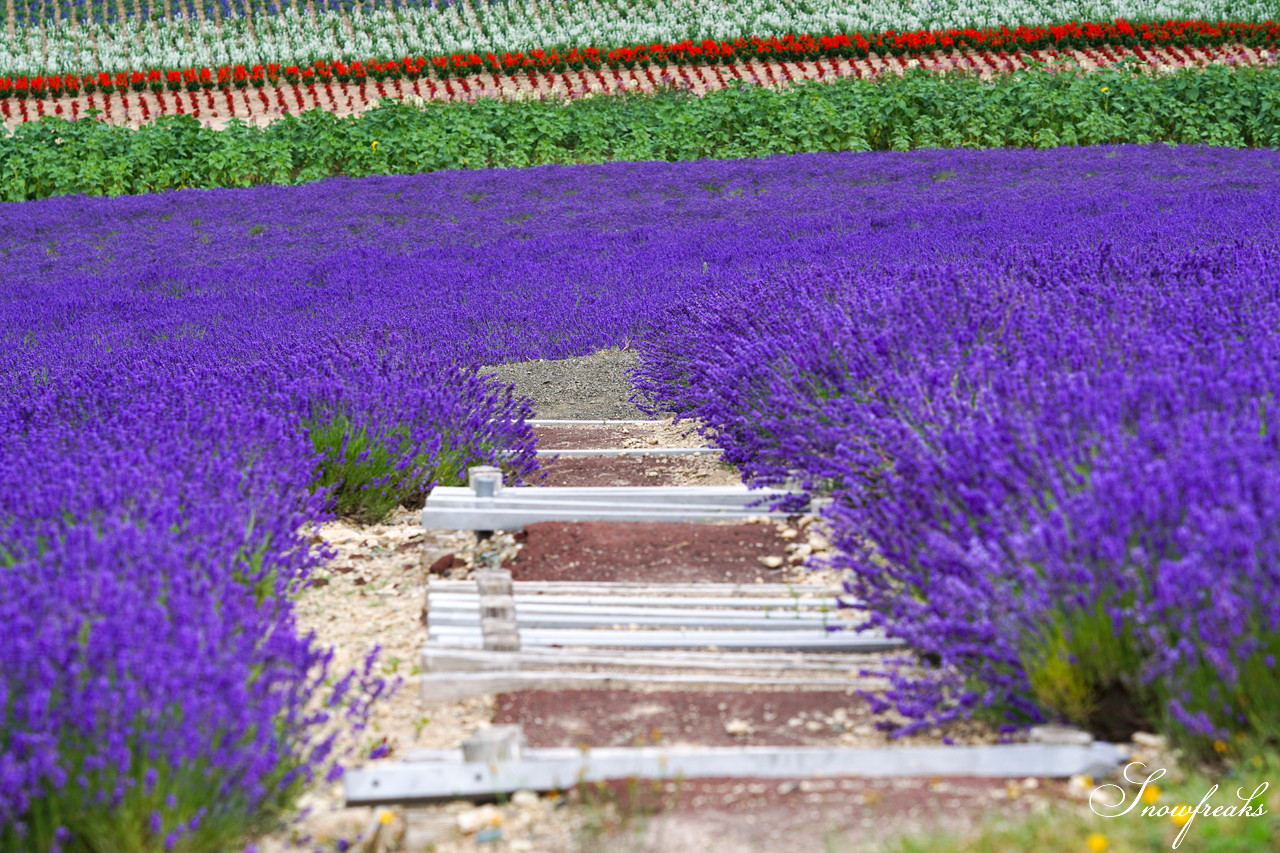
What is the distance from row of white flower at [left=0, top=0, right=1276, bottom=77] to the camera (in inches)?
943

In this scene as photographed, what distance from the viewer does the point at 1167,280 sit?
469 cm

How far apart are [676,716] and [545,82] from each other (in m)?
20.9

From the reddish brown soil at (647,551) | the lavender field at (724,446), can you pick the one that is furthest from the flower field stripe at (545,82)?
the reddish brown soil at (647,551)

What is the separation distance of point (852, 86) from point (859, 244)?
31.9 ft

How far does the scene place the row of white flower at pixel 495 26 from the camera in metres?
24.0

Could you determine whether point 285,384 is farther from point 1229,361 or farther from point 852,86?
point 852,86

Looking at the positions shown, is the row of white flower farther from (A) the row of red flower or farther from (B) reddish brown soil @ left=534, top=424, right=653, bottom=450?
(B) reddish brown soil @ left=534, top=424, right=653, bottom=450

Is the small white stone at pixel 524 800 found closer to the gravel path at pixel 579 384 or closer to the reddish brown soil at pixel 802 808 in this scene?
the reddish brown soil at pixel 802 808

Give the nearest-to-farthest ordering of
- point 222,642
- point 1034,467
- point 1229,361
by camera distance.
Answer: point 222,642
point 1034,467
point 1229,361

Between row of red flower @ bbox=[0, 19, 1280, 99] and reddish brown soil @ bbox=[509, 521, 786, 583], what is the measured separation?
20129 millimetres

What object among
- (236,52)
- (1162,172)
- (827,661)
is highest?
(236,52)

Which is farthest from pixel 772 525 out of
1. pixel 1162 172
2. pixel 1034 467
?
pixel 1162 172

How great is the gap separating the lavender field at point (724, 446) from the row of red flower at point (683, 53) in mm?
15441

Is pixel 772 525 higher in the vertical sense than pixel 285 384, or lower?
lower
